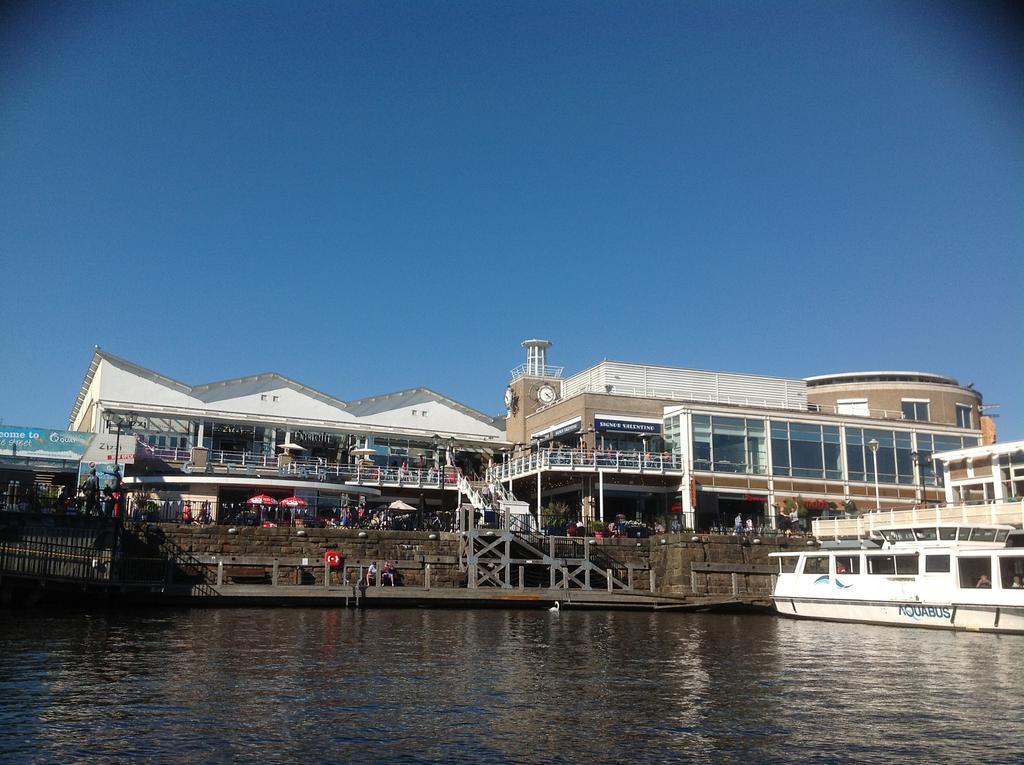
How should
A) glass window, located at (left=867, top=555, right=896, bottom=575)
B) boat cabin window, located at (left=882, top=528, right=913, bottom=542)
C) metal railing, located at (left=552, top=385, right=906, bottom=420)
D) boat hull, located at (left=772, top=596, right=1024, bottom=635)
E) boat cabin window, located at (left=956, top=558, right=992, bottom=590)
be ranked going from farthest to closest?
metal railing, located at (left=552, top=385, right=906, bottom=420), boat cabin window, located at (left=882, top=528, right=913, bottom=542), glass window, located at (left=867, top=555, right=896, bottom=575), boat cabin window, located at (left=956, top=558, right=992, bottom=590), boat hull, located at (left=772, top=596, right=1024, bottom=635)

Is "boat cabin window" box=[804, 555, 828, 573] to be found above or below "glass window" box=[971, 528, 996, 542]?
below

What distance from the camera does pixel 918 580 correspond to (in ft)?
102

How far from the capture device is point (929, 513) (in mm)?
37406

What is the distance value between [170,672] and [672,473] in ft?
106

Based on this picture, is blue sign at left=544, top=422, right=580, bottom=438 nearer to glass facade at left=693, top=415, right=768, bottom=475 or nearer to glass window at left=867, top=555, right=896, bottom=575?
glass facade at left=693, top=415, right=768, bottom=475

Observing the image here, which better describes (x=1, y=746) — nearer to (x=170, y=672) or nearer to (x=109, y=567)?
(x=170, y=672)

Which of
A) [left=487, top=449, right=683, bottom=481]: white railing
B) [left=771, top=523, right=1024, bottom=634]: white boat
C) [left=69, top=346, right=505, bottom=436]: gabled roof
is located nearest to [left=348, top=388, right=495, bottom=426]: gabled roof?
[left=69, top=346, right=505, bottom=436]: gabled roof

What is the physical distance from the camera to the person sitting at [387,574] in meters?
36.2

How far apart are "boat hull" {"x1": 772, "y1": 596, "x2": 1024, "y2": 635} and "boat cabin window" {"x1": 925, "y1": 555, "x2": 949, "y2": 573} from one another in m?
1.22

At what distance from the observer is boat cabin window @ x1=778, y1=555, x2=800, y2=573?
3810 centimetres

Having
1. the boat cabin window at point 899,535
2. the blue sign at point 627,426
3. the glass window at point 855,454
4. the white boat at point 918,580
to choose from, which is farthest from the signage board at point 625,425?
the boat cabin window at point 899,535

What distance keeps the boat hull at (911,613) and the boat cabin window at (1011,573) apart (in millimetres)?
1017

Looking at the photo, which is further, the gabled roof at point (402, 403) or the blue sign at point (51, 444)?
the gabled roof at point (402, 403)

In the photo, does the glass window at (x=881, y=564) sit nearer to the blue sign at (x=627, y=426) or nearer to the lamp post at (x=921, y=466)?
the blue sign at (x=627, y=426)
